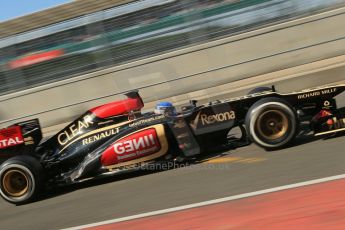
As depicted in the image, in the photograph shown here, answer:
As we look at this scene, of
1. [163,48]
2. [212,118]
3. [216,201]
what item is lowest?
[216,201]

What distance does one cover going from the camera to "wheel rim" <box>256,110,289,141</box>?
6.82 metres

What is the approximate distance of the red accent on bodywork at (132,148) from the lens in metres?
7.09

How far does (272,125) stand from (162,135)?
4.86 feet

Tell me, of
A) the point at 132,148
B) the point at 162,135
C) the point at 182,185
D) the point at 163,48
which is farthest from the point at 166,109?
the point at 163,48

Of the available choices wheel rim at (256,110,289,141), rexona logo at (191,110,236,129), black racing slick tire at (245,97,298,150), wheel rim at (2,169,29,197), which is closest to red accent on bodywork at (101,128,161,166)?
rexona logo at (191,110,236,129)

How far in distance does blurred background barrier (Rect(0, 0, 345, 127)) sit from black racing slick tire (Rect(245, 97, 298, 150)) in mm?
6998

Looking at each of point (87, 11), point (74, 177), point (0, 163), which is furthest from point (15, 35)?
point (74, 177)

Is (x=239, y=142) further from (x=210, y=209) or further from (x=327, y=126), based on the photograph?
(x=210, y=209)

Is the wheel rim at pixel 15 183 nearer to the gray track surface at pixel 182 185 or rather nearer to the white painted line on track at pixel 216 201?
the gray track surface at pixel 182 185

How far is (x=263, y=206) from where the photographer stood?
16.3 feet

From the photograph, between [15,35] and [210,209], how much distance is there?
36.4 feet

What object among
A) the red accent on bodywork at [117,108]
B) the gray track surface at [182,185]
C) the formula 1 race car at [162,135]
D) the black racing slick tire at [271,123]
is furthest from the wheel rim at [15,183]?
the black racing slick tire at [271,123]

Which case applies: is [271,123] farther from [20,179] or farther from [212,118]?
[20,179]

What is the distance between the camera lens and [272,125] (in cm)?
689
